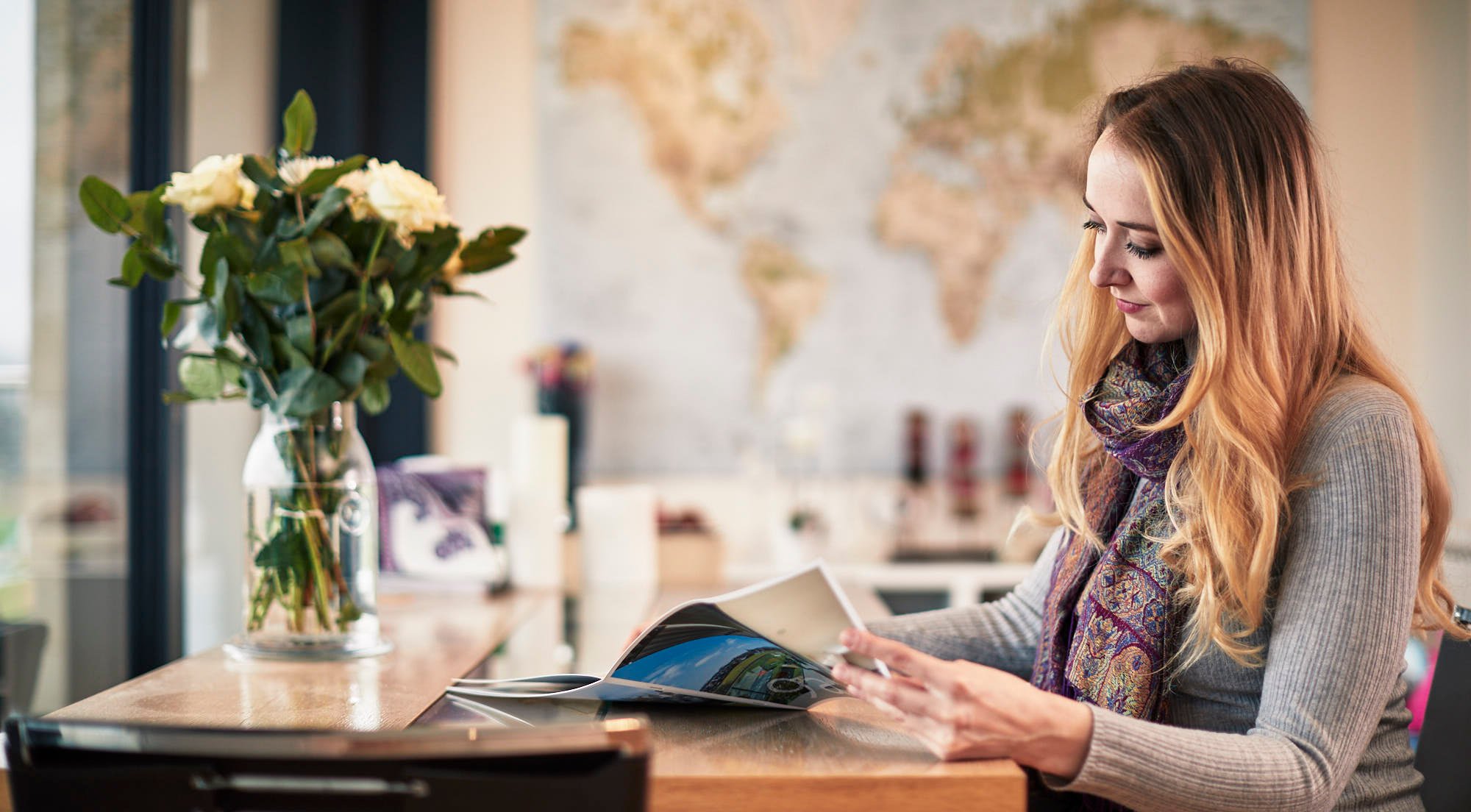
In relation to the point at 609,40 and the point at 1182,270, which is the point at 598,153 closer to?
the point at 609,40

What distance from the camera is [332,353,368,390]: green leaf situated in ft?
4.39

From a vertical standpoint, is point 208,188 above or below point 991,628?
above

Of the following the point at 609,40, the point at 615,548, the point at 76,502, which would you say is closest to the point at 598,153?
the point at 609,40

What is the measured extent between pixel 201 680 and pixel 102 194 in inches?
21.4

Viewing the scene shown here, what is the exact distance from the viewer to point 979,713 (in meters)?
0.84

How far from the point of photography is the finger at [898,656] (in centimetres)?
79

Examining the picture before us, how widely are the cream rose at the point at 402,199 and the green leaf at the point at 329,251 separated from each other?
0.19 ft

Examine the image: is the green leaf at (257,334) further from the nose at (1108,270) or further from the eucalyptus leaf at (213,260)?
the nose at (1108,270)

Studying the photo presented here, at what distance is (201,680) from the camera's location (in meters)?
1.21

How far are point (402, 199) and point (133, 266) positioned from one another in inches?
12.3

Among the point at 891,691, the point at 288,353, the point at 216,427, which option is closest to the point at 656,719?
the point at 891,691

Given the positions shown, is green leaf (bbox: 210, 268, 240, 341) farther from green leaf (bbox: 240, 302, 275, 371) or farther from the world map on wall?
the world map on wall

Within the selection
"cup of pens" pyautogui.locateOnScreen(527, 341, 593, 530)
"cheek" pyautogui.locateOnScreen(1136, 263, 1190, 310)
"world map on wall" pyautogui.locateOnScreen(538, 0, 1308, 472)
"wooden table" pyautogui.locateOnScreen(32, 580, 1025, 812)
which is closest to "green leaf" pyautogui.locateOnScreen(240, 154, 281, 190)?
"wooden table" pyautogui.locateOnScreen(32, 580, 1025, 812)

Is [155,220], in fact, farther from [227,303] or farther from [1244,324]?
[1244,324]
